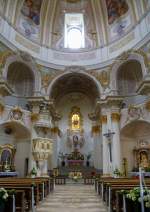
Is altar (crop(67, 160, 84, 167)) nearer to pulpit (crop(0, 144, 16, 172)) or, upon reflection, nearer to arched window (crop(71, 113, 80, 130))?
arched window (crop(71, 113, 80, 130))

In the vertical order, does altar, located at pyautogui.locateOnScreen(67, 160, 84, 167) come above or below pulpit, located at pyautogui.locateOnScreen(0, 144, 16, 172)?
below

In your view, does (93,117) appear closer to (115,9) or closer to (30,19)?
(115,9)

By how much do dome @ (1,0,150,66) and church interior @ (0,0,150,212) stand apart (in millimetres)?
92

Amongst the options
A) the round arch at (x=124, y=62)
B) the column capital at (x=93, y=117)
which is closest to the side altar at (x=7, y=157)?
the column capital at (x=93, y=117)

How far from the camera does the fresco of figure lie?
61.7 feet

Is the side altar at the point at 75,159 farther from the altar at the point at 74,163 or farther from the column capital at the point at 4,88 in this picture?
the column capital at the point at 4,88

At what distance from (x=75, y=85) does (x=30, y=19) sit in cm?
771

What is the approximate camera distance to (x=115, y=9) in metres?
19.6

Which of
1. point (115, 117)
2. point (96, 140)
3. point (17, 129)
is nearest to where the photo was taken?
point (115, 117)

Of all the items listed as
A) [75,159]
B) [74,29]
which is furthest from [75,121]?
[74,29]

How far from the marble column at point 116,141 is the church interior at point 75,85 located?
74 mm

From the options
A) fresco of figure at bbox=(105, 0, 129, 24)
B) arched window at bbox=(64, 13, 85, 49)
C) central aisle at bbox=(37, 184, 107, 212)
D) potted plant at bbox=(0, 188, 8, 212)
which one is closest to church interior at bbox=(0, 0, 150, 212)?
fresco of figure at bbox=(105, 0, 129, 24)

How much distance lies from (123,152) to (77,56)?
9687 millimetres

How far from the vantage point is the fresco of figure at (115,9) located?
18.8 m
